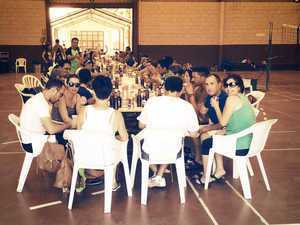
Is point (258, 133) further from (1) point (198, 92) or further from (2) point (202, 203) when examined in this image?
(1) point (198, 92)

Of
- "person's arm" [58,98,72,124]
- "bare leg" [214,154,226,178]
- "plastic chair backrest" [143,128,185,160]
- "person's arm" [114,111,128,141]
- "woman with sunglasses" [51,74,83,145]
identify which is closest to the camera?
"plastic chair backrest" [143,128,185,160]

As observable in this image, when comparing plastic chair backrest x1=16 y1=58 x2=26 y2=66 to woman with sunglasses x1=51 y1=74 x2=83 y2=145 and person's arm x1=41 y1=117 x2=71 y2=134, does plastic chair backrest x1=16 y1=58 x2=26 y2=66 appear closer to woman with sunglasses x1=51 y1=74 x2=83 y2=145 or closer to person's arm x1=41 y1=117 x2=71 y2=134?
woman with sunglasses x1=51 y1=74 x2=83 y2=145

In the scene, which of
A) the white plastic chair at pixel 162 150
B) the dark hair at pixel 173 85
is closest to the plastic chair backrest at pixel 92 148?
the white plastic chair at pixel 162 150

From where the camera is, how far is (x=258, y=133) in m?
3.46

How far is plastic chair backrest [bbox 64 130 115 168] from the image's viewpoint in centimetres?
310

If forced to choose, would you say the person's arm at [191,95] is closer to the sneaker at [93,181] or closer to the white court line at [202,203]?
the white court line at [202,203]

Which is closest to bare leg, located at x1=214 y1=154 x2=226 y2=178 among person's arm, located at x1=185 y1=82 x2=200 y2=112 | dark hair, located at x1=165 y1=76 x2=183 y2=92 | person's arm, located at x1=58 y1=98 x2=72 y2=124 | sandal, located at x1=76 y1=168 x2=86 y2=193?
person's arm, located at x1=185 y1=82 x2=200 y2=112

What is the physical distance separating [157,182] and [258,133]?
1.18 metres

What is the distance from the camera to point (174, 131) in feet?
10.5

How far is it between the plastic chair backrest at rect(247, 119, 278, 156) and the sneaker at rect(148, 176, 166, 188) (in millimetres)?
959

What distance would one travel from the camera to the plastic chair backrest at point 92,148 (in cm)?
310

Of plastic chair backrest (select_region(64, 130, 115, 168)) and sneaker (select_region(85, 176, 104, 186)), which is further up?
plastic chair backrest (select_region(64, 130, 115, 168))

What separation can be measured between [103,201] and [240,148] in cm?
147

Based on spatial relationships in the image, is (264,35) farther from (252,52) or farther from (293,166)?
(293,166)
